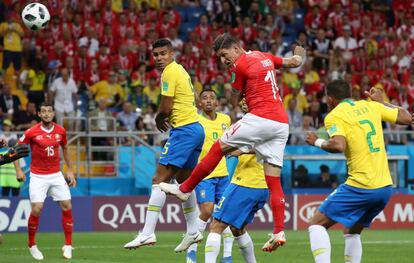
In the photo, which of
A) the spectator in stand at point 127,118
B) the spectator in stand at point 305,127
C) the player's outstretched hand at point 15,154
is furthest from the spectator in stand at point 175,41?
the player's outstretched hand at point 15,154

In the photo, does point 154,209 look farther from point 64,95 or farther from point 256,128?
point 64,95

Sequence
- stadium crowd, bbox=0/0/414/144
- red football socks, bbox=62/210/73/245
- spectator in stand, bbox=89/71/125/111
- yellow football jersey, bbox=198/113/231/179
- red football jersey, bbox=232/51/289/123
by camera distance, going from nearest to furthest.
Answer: red football jersey, bbox=232/51/289/123, yellow football jersey, bbox=198/113/231/179, red football socks, bbox=62/210/73/245, stadium crowd, bbox=0/0/414/144, spectator in stand, bbox=89/71/125/111

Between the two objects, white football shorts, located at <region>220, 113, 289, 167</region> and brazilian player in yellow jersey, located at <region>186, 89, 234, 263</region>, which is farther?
brazilian player in yellow jersey, located at <region>186, 89, 234, 263</region>

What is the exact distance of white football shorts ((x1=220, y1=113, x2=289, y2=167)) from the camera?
1164 centimetres

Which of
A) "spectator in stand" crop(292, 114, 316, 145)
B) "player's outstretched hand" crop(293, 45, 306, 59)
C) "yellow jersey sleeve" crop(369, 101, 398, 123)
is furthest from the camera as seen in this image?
"spectator in stand" crop(292, 114, 316, 145)

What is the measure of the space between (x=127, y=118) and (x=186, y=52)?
3839mm

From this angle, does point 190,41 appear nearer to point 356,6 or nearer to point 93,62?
point 93,62

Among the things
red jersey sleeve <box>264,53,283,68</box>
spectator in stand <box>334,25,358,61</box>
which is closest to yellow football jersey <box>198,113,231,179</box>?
red jersey sleeve <box>264,53,283,68</box>

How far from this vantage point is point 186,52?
91.7 feet

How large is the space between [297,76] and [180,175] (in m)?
15.8

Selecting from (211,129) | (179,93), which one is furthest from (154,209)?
(211,129)

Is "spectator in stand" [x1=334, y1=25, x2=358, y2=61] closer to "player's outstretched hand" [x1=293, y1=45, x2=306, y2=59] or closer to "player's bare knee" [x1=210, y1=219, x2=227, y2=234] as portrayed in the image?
"player's outstretched hand" [x1=293, y1=45, x2=306, y2=59]

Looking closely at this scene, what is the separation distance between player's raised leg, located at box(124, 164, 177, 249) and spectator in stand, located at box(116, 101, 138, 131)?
1154 cm

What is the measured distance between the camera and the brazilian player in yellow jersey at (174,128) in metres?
12.8
